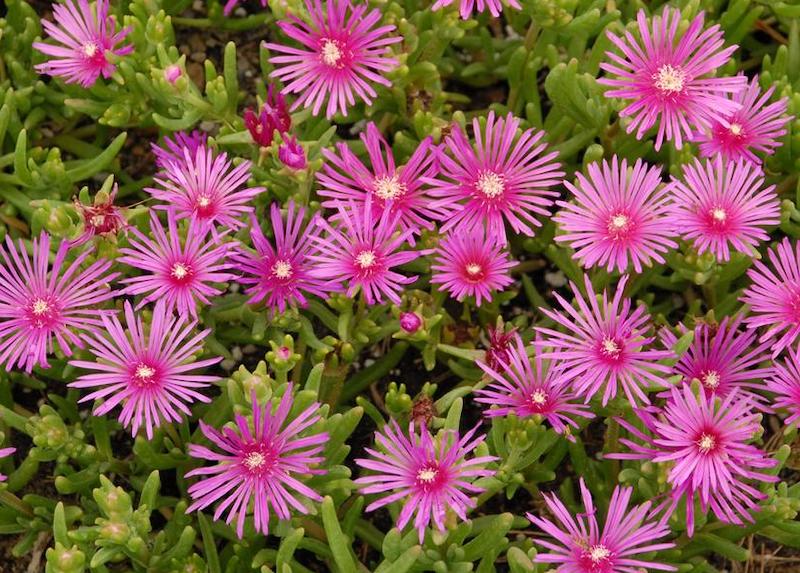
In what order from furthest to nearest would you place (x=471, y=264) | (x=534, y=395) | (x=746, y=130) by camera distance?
1. (x=746, y=130)
2. (x=471, y=264)
3. (x=534, y=395)

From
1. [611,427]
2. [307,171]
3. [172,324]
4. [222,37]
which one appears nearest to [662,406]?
[611,427]

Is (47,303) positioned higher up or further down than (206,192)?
further down

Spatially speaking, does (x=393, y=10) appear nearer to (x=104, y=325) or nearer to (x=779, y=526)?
(x=104, y=325)

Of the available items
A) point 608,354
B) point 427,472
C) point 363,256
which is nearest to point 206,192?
point 363,256

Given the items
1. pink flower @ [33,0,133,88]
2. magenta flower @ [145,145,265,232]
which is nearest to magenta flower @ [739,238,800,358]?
magenta flower @ [145,145,265,232]

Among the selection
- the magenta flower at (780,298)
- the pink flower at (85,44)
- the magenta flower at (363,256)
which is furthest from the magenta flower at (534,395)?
the pink flower at (85,44)

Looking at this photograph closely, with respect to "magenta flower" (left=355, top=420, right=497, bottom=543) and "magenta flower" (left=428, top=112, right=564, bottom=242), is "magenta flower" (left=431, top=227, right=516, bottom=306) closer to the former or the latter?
"magenta flower" (left=428, top=112, right=564, bottom=242)

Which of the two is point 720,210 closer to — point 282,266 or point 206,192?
point 282,266
